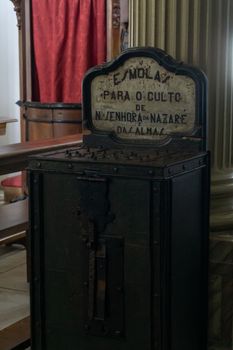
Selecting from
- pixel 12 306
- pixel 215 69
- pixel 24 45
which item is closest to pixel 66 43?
pixel 24 45

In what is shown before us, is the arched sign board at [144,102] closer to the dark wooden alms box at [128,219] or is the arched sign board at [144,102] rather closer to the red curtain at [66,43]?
the dark wooden alms box at [128,219]

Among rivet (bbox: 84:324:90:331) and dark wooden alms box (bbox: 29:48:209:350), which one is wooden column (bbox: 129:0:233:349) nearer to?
dark wooden alms box (bbox: 29:48:209:350)

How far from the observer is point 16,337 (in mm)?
3041

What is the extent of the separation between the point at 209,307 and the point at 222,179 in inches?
17.1

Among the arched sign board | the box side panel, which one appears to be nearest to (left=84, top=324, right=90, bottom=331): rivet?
the box side panel

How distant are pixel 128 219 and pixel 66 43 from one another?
13.7 feet

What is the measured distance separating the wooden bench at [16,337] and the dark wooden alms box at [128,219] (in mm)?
922

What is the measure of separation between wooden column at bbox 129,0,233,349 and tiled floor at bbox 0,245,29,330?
158 cm

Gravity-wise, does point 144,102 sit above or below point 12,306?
above

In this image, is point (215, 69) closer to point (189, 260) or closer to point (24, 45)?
point (189, 260)

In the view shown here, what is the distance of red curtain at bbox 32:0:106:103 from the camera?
5.69 m

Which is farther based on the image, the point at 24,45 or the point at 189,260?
the point at 24,45

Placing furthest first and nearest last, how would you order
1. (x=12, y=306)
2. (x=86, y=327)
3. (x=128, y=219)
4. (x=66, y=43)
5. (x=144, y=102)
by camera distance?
1. (x=66, y=43)
2. (x=12, y=306)
3. (x=144, y=102)
4. (x=86, y=327)
5. (x=128, y=219)

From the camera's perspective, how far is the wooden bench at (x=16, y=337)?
2969 millimetres
